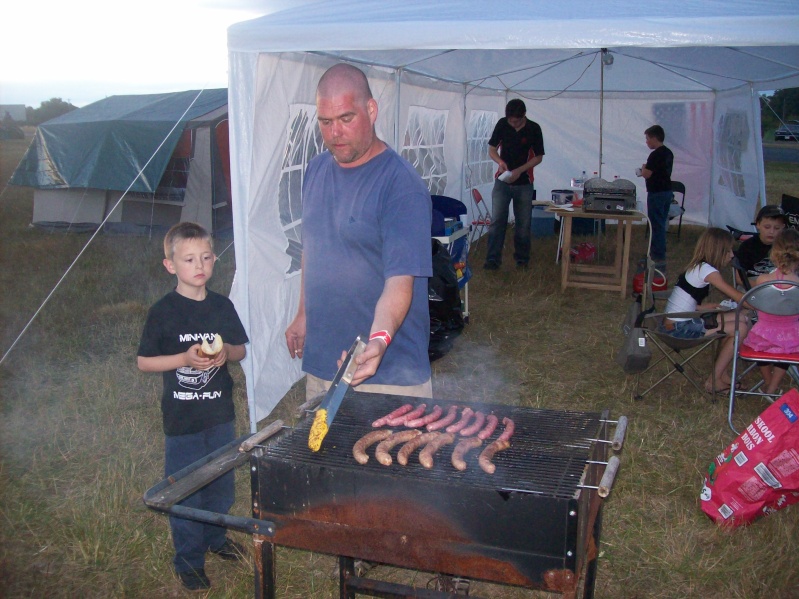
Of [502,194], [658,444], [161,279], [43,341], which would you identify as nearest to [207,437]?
[658,444]

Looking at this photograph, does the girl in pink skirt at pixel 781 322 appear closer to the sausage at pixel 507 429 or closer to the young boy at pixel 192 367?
the sausage at pixel 507 429

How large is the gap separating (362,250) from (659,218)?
27.6 ft

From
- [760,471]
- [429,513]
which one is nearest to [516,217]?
[760,471]

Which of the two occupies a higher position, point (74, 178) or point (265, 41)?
point (265, 41)

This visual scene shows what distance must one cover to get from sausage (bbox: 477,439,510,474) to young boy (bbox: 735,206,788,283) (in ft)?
17.4

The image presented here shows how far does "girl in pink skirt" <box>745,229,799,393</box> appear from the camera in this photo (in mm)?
4918

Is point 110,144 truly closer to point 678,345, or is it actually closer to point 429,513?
point 678,345

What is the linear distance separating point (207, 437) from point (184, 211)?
8.40m

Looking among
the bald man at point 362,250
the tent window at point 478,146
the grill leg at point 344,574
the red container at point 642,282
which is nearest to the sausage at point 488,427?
the bald man at point 362,250

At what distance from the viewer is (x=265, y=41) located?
419 cm

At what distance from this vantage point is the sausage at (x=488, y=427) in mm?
2480

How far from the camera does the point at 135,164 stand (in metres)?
10.7

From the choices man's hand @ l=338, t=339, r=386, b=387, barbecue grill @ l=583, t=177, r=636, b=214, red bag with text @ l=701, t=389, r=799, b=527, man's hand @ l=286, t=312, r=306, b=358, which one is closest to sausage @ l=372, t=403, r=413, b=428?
man's hand @ l=338, t=339, r=386, b=387

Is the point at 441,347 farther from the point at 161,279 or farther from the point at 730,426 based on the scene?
the point at 161,279
